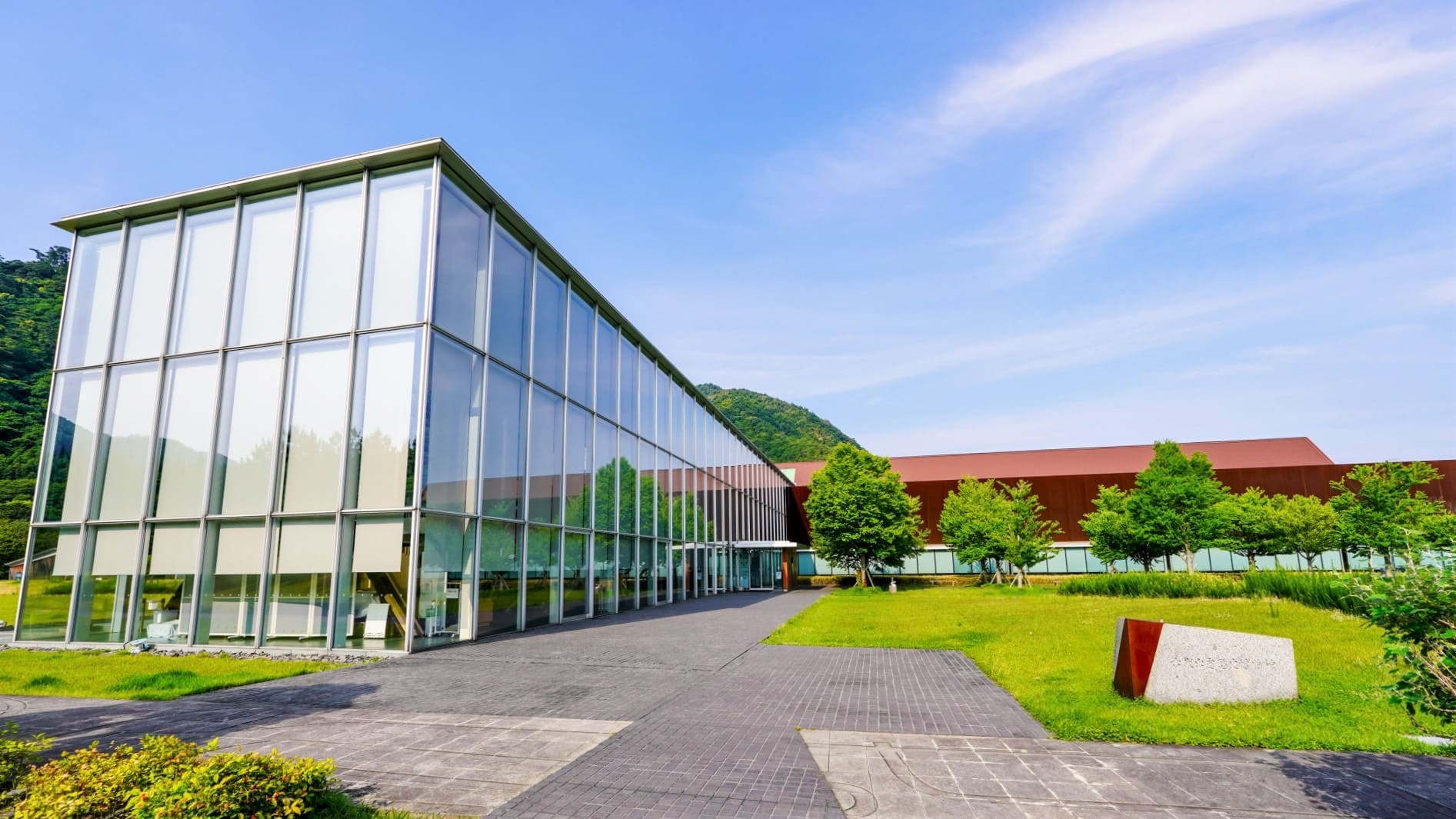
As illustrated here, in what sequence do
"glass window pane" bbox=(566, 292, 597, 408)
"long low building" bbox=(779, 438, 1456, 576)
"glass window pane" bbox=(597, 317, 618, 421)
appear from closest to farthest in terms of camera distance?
"glass window pane" bbox=(566, 292, 597, 408), "glass window pane" bbox=(597, 317, 618, 421), "long low building" bbox=(779, 438, 1456, 576)

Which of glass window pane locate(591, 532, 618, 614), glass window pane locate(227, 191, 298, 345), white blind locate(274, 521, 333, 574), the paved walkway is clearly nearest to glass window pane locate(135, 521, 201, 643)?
white blind locate(274, 521, 333, 574)

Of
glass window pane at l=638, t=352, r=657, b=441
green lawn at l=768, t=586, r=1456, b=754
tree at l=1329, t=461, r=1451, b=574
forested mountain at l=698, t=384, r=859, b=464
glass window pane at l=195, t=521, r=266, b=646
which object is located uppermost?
forested mountain at l=698, t=384, r=859, b=464

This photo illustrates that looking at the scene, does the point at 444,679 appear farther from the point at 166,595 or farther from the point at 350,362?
the point at 166,595

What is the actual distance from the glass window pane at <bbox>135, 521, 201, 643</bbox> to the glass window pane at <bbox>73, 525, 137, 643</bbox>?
50 cm

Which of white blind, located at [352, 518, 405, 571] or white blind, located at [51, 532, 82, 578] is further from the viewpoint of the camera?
white blind, located at [51, 532, 82, 578]

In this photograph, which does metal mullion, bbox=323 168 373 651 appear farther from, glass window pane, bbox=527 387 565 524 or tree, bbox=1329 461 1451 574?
tree, bbox=1329 461 1451 574

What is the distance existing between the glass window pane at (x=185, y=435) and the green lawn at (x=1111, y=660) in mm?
14069

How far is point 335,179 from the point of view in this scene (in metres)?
17.3

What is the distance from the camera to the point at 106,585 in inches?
667

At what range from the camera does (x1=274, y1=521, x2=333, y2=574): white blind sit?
15242 mm

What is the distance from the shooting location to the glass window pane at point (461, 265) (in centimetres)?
1634

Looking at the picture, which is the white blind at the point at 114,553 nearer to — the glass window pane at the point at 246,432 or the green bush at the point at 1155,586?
the glass window pane at the point at 246,432

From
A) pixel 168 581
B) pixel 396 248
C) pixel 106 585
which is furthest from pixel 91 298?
pixel 396 248

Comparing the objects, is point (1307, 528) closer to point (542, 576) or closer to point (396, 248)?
point (542, 576)
